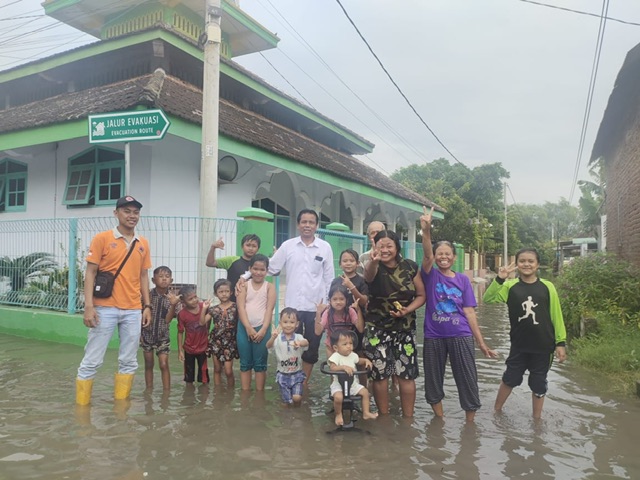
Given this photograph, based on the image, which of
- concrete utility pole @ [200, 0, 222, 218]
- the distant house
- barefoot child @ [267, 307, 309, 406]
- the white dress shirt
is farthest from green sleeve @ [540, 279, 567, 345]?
the distant house

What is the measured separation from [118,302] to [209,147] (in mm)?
3252

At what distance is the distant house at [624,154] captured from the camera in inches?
364

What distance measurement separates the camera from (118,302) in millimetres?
4570

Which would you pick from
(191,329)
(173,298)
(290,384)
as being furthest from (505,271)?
(173,298)

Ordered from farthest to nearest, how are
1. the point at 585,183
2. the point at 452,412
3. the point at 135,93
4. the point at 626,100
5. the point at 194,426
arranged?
the point at 585,183 → the point at 626,100 → the point at 135,93 → the point at 452,412 → the point at 194,426

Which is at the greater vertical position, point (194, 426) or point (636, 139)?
point (636, 139)

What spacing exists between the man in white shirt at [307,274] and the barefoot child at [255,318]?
202 mm

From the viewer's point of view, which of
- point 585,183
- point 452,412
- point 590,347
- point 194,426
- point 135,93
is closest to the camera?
point 194,426

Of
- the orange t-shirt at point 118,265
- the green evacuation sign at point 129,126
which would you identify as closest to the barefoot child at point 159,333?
the orange t-shirt at point 118,265

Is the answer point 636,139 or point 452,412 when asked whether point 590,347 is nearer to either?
point 452,412

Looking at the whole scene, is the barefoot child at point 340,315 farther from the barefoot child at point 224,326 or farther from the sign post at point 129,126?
the sign post at point 129,126

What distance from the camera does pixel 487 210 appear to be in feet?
114

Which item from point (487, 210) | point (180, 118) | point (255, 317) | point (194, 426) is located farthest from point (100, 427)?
point (487, 210)

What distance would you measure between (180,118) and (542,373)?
22.5ft
